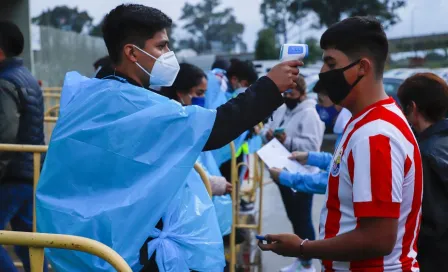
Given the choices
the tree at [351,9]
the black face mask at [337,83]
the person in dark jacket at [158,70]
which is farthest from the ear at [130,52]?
the tree at [351,9]

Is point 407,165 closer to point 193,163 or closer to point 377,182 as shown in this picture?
point 377,182

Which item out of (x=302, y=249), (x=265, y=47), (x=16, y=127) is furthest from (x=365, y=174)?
(x=265, y=47)

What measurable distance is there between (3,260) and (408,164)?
2512 mm

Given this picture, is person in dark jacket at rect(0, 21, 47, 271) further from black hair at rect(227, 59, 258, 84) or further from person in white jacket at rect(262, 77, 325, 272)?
black hair at rect(227, 59, 258, 84)

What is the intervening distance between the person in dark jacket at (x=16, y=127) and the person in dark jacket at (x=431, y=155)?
2.31 meters

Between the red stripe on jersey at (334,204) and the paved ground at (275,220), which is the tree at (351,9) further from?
the red stripe on jersey at (334,204)

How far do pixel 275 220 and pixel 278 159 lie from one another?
3082 mm

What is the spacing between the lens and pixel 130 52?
2250 millimetres

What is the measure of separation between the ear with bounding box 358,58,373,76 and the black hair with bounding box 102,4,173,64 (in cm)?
88

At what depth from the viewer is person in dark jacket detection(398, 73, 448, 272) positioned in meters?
2.49

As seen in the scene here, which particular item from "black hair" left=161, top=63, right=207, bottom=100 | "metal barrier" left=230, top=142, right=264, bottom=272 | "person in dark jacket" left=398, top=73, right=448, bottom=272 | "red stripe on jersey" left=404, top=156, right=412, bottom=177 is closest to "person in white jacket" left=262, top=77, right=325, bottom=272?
"metal barrier" left=230, top=142, right=264, bottom=272

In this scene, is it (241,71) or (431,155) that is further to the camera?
(241,71)

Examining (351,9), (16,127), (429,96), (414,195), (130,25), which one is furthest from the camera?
(351,9)

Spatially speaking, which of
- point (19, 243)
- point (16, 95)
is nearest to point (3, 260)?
point (16, 95)
